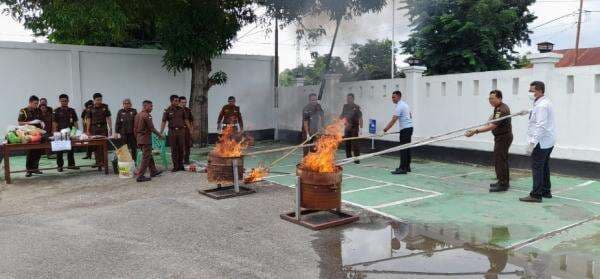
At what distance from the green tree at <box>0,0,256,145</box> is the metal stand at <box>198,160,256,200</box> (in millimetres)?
4105

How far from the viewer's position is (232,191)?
7.55 m

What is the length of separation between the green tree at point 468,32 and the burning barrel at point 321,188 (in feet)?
45.5

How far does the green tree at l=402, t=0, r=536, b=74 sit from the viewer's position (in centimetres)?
1867

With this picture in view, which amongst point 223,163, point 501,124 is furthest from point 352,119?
point 223,163

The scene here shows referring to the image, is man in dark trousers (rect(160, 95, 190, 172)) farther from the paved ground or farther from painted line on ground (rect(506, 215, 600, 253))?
painted line on ground (rect(506, 215, 600, 253))

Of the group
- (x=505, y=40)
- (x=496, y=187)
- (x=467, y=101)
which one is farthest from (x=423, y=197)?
(x=505, y=40)

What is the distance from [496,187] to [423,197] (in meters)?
1.21

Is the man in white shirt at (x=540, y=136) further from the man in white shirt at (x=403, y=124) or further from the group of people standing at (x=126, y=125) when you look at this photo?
the group of people standing at (x=126, y=125)

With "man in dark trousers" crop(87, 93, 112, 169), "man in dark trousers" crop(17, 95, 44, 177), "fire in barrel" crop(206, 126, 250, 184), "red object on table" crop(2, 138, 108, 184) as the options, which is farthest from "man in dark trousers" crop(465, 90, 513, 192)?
"man in dark trousers" crop(17, 95, 44, 177)

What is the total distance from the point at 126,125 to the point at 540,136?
26.3ft

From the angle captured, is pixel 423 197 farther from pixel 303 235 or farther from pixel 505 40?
pixel 505 40

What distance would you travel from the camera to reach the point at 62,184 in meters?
8.59

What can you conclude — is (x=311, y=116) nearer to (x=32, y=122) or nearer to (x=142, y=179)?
(x=142, y=179)

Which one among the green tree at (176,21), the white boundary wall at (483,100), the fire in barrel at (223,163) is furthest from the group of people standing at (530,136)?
the green tree at (176,21)
